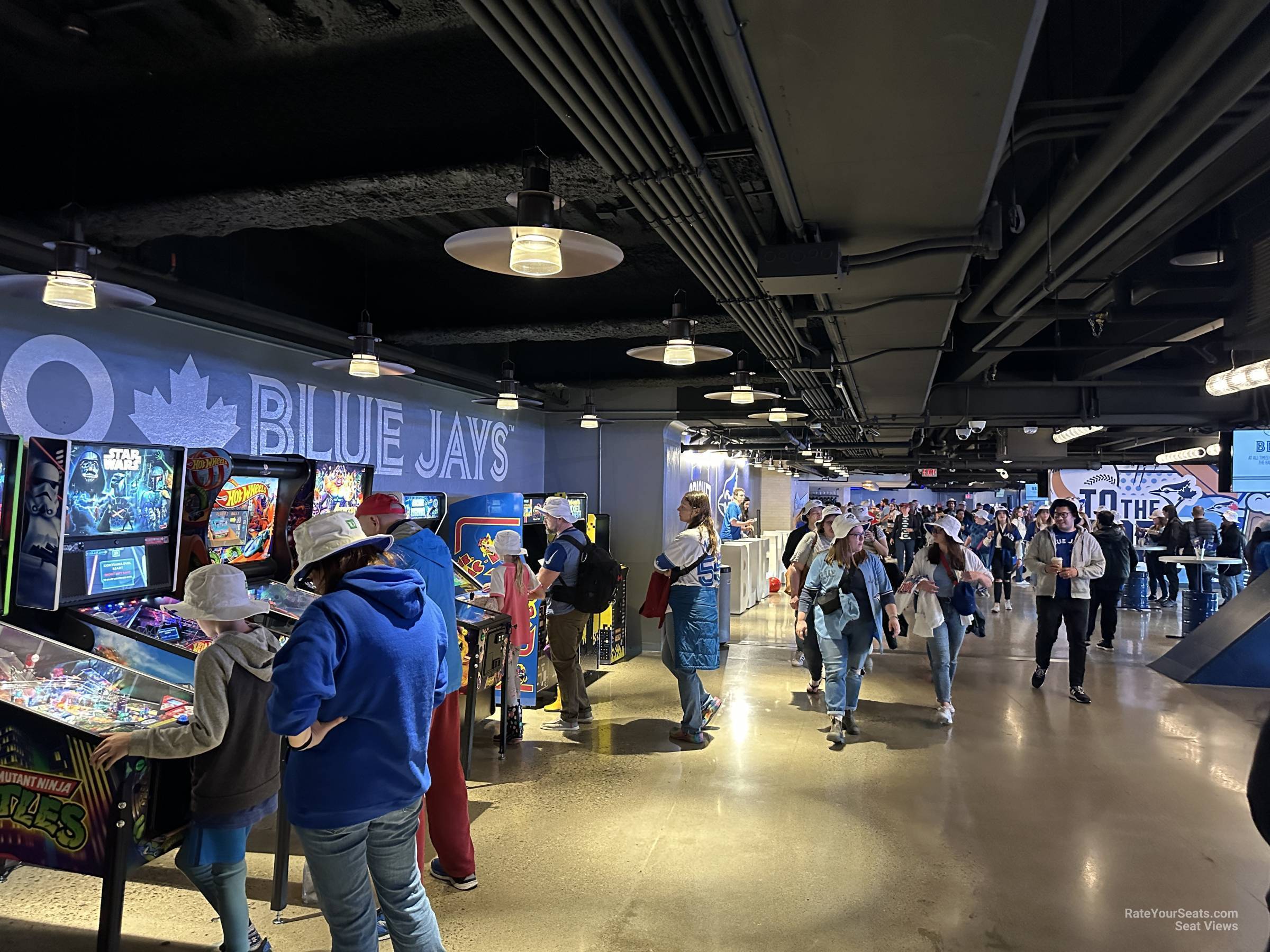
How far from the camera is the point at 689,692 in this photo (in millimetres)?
5684

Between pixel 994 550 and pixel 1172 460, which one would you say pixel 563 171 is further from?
pixel 1172 460

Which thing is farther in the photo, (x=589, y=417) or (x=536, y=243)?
(x=589, y=417)

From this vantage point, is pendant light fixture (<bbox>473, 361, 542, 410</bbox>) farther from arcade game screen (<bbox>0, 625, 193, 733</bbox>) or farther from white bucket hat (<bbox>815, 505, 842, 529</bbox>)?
arcade game screen (<bbox>0, 625, 193, 733</bbox>)

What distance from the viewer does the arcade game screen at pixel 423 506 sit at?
5496mm

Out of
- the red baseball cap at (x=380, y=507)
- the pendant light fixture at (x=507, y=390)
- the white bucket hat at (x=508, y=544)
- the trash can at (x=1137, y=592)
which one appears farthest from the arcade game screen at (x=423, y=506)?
the trash can at (x=1137, y=592)

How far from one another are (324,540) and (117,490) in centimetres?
150

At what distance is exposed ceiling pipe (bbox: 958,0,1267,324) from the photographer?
1730mm

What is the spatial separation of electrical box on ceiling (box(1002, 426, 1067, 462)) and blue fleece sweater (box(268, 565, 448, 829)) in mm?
13265

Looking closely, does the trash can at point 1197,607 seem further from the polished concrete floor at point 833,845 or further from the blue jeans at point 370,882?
the blue jeans at point 370,882

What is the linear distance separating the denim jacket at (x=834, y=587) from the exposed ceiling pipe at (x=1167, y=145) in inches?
107

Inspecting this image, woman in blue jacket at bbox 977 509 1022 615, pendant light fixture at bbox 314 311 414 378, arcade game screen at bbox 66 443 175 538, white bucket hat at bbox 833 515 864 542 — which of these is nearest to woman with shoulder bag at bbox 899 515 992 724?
white bucket hat at bbox 833 515 864 542

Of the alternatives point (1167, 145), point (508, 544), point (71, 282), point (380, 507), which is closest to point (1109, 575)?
point (508, 544)

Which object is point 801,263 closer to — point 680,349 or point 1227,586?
point 680,349

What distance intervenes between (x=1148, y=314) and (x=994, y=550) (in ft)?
33.0
